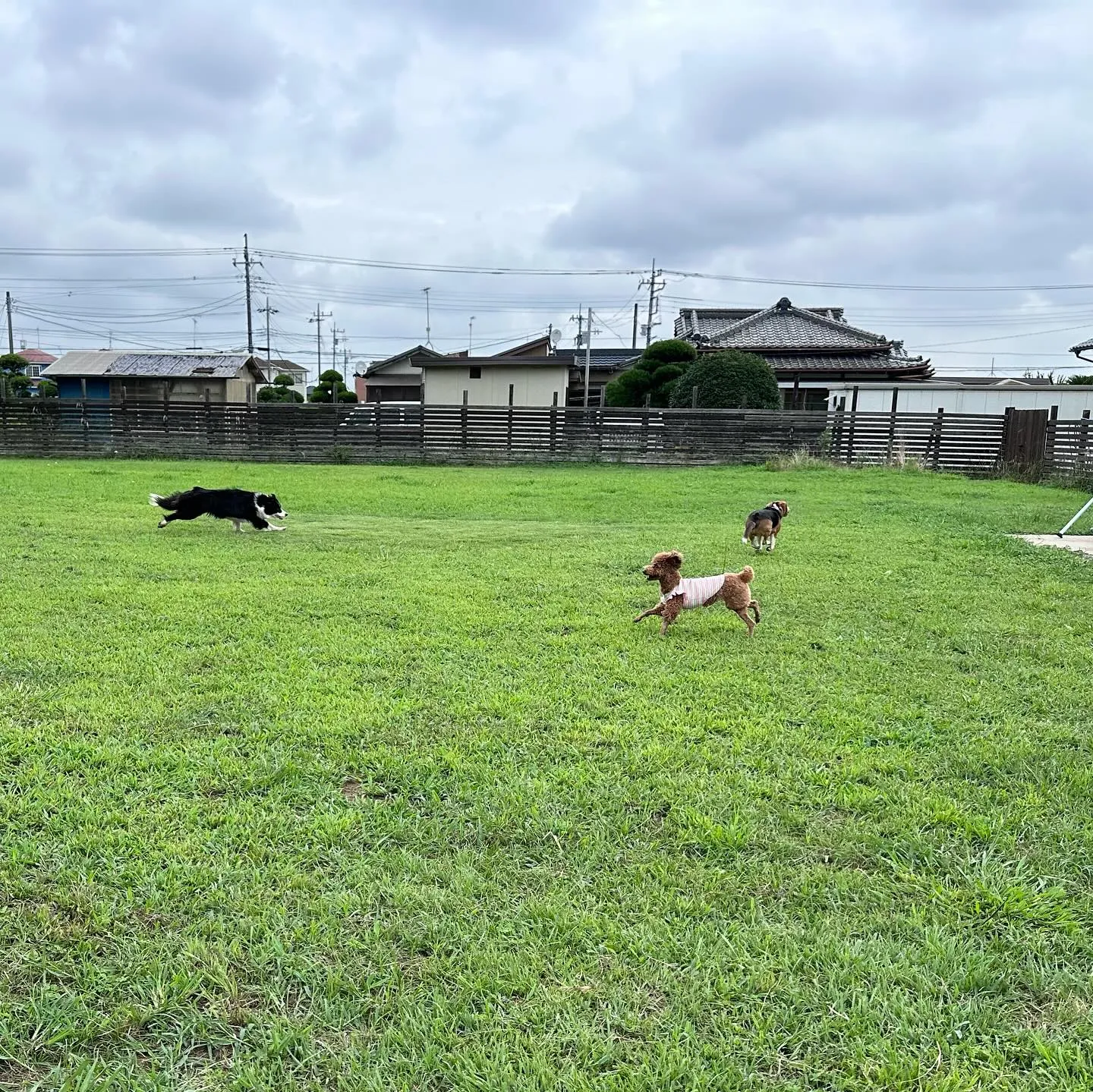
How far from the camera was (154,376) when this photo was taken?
2888 centimetres

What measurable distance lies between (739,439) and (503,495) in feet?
23.8

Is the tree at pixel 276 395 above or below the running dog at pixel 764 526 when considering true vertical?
above

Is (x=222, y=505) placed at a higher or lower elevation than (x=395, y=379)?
lower

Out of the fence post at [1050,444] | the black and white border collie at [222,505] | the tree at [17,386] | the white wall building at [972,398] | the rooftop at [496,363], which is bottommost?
the black and white border collie at [222,505]

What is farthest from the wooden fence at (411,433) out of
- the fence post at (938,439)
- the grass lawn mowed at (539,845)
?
the grass lawn mowed at (539,845)

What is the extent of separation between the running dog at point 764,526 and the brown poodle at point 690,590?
7.18 feet

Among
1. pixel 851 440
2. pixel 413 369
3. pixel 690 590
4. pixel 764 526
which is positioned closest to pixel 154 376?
pixel 413 369

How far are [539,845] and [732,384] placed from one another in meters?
16.5

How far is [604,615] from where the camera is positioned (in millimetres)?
4094

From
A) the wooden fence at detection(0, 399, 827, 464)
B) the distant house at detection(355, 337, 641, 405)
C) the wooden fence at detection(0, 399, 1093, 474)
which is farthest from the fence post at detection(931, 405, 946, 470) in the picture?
the distant house at detection(355, 337, 641, 405)

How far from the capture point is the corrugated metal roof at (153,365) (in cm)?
2898

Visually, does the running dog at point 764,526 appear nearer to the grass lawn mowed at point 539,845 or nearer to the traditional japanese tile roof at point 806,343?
the grass lawn mowed at point 539,845

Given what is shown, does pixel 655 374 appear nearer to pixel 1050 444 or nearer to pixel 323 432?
pixel 323 432

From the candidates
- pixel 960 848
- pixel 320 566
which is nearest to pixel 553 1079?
pixel 960 848
